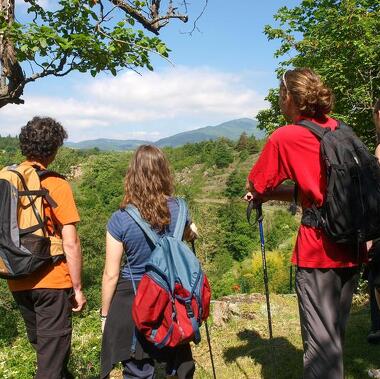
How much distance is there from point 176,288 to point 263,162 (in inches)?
35.8

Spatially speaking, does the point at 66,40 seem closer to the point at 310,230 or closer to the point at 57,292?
the point at 57,292

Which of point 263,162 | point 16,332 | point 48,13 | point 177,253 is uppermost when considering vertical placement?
point 48,13

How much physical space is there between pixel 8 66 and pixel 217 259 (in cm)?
6292

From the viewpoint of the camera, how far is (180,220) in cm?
278

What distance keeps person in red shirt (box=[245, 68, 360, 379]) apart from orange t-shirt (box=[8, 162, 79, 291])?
1227 millimetres

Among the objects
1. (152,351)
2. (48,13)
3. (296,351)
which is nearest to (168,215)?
(152,351)

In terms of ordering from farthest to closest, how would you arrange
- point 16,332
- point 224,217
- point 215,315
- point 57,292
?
point 224,217
point 16,332
point 215,315
point 57,292

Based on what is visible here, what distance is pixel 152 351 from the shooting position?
269 centimetres

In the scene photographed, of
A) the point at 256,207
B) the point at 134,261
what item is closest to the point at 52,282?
the point at 134,261

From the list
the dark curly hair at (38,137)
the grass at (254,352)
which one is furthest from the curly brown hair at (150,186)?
the grass at (254,352)

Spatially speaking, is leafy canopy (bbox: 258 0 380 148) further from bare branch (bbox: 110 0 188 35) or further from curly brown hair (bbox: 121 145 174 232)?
curly brown hair (bbox: 121 145 174 232)

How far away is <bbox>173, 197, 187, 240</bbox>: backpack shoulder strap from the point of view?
8.97 feet

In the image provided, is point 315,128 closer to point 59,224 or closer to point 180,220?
point 180,220

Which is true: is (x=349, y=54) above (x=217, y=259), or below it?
above
